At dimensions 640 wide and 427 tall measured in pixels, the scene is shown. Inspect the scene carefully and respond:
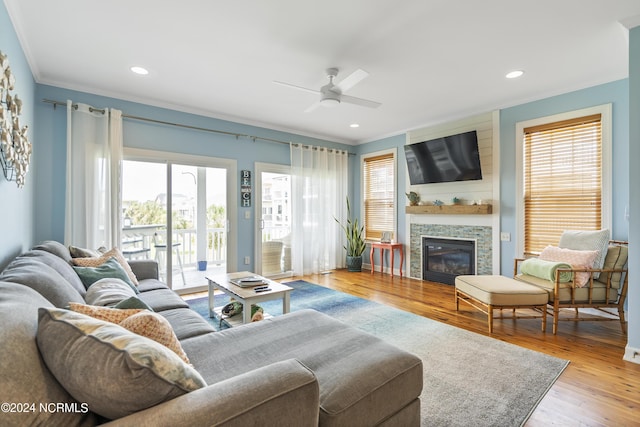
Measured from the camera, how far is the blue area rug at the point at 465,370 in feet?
5.70

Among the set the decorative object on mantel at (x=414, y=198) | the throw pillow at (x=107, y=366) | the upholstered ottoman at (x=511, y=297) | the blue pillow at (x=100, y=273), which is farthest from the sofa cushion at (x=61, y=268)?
the decorative object on mantel at (x=414, y=198)

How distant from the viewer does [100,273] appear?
2.30 m

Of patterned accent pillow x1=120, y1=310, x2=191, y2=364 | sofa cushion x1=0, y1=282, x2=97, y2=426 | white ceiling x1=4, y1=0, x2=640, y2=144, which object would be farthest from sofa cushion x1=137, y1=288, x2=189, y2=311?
white ceiling x1=4, y1=0, x2=640, y2=144

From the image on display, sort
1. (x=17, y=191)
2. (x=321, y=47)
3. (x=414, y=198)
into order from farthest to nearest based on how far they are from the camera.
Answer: (x=414, y=198) < (x=321, y=47) < (x=17, y=191)

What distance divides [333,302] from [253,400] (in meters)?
3.05

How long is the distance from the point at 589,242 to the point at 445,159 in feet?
6.67

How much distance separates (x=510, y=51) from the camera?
2.69m

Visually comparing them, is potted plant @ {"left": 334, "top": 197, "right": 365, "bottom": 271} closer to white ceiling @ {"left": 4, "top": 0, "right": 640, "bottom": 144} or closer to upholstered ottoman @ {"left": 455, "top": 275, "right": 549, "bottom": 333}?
white ceiling @ {"left": 4, "top": 0, "right": 640, "bottom": 144}

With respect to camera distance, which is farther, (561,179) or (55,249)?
(561,179)

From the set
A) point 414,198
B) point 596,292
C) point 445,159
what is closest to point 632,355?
point 596,292

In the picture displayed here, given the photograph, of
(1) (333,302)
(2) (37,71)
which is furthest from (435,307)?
(2) (37,71)

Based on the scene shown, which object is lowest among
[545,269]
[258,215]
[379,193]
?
[545,269]

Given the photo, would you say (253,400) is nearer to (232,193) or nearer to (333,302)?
(333,302)

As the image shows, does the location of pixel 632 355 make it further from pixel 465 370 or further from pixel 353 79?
pixel 353 79
